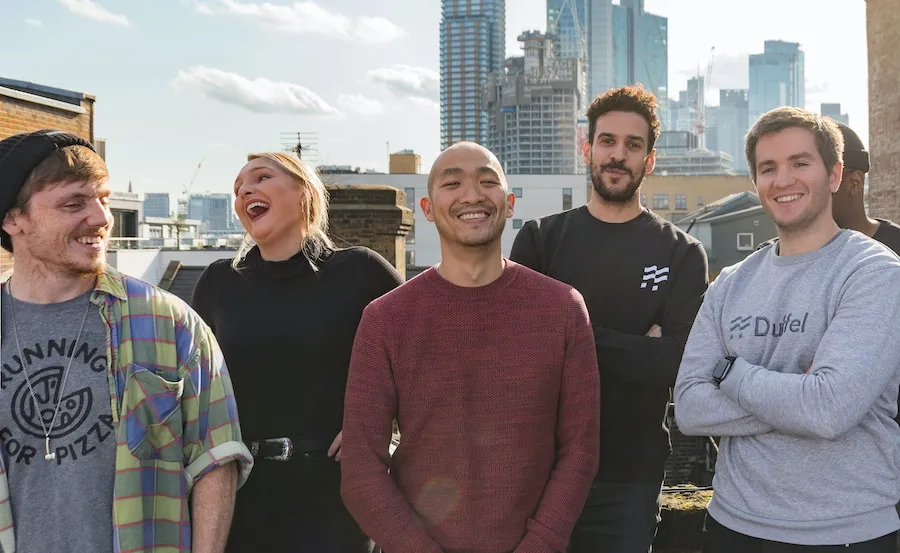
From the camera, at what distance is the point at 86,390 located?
204 cm

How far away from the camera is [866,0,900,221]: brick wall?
14250mm

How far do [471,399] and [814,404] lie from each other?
100 centimetres

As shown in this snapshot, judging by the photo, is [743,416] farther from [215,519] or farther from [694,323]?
[215,519]

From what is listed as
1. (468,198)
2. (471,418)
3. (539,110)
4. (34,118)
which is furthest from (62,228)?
(539,110)

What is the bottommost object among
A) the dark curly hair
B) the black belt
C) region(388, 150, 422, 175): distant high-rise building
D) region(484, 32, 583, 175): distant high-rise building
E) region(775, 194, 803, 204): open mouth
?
the black belt

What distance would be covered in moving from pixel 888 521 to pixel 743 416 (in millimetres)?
489

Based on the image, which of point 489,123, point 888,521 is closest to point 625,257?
point 888,521

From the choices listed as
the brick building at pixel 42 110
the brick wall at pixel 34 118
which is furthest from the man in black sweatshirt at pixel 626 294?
the brick wall at pixel 34 118

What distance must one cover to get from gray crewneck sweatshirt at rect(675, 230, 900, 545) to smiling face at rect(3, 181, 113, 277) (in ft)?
6.32

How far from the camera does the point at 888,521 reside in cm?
226

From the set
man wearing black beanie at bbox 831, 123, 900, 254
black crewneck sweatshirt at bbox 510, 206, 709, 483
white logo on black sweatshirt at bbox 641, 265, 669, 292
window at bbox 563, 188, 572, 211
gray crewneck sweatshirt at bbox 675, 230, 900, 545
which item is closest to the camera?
gray crewneck sweatshirt at bbox 675, 230, 900, 545

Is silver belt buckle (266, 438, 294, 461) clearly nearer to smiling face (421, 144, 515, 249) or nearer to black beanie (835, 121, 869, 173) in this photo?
smiling face (421, 144, 515, 249)

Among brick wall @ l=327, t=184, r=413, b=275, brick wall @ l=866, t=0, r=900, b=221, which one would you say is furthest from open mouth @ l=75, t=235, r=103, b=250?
brick wall @ l=866, t=0, r=900, b=221

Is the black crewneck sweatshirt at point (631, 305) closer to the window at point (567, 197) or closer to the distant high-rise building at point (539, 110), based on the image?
the window at point (567, 197)
